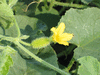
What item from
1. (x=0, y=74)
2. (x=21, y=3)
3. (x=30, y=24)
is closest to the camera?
(x=0, y=74)

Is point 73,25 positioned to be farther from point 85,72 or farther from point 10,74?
point 10,74

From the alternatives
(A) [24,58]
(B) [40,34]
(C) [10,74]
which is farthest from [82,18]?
(C) [10,74]

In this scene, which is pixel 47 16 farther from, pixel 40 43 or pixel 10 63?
pixel 10 63

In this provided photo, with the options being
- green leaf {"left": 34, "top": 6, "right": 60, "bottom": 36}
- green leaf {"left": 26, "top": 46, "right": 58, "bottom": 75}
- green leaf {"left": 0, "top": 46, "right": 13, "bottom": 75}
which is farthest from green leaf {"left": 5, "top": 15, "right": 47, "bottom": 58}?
green leaf {"left": 0, "top": 46, "right": 13, "bottom": 75}

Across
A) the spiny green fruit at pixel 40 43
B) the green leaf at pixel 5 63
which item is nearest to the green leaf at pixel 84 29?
the spiny green fruit at pixel 40 43

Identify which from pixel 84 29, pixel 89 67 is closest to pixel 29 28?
pixel 84 29

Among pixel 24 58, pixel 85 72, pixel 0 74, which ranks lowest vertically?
pixel 24 58
